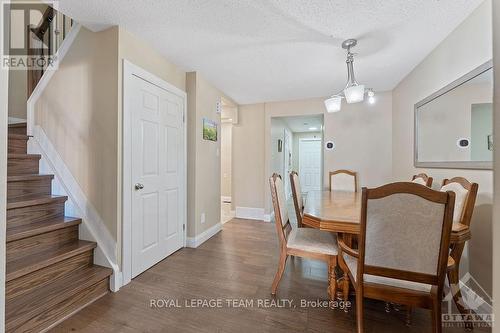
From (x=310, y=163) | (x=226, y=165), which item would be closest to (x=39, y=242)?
(x=226, y=165)

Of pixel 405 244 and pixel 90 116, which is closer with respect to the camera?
pixel 405 244

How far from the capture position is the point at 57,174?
2.19m

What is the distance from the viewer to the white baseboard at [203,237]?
2.90m

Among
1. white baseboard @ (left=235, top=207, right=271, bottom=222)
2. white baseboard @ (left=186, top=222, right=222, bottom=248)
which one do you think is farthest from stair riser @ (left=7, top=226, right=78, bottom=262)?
white baseboard @ (left=235, top=207, right=271, bottom=222)

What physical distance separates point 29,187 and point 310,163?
6.84m

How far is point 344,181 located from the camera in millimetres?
3555

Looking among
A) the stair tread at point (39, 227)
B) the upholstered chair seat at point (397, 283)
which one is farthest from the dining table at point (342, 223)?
the stair tread at point (39, 227)

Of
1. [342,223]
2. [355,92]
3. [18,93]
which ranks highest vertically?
[18,93]

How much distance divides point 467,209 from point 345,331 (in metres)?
1.14

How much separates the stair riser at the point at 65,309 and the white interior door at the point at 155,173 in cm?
31

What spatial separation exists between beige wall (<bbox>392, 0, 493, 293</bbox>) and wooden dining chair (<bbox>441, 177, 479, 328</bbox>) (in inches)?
8.4

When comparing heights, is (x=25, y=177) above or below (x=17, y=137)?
below

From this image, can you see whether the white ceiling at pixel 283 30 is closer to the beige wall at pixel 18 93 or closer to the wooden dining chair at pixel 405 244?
the wooden dining chair at pixel 405 244

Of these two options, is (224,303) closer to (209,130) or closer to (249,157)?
(209,130)
